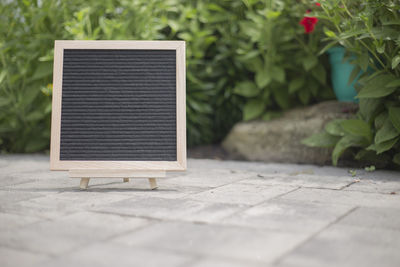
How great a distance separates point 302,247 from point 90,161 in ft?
3.80

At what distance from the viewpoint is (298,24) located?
3596 millimetres

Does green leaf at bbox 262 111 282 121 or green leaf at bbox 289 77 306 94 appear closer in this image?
green leaf at bbox 289 77 306 94

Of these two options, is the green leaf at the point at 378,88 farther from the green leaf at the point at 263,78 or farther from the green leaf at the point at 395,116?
the green leaf at the point at 263,78

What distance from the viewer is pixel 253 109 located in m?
3.71

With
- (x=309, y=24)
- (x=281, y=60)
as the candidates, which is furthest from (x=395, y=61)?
(x=281, y=60)

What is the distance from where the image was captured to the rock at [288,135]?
3297 mm

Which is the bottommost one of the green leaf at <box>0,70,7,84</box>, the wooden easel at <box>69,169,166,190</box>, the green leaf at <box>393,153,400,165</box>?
the wooden easel at <box>69,169,166,190</box>

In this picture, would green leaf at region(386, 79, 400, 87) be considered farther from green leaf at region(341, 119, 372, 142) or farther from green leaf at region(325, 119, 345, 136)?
green leaf at region(325, 119, 345, 136)

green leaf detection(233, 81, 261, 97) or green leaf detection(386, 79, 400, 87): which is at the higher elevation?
green leaf detection(233, 81, 261, 97)

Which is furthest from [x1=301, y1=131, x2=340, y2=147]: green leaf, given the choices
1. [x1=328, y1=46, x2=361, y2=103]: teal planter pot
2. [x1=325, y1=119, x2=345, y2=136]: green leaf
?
[x1=328, y1=46, x2=361, y2=103]: teal planter pot

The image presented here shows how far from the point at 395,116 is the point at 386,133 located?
0.11 meters

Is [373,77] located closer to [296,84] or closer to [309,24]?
[309,24]

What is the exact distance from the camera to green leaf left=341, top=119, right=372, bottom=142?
2686mm

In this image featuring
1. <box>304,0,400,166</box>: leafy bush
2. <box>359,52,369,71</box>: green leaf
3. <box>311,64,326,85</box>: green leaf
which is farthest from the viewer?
<box>311,64,326,85</box>: green leaf
